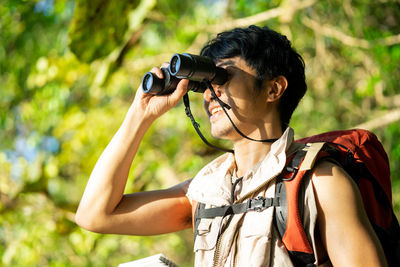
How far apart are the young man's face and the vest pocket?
0.28 metres

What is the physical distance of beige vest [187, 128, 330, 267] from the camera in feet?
4.20

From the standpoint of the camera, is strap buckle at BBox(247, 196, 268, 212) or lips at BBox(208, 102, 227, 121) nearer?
strap buckle at BBox(247, 196, 268, 212)

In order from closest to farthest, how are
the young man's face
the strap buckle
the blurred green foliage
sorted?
1. the strap buckle
2. the young man's face
3. the blurred green foliage

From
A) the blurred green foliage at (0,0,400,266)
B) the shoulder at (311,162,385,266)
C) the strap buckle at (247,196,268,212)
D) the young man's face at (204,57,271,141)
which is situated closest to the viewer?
the shoulder at (311,162,385,266)

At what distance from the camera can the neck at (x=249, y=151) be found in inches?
60.3

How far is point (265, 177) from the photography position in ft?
4.43

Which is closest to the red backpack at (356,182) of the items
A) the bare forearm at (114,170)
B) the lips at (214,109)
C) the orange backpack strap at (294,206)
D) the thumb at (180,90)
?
the orange backpack strap at (294,206)

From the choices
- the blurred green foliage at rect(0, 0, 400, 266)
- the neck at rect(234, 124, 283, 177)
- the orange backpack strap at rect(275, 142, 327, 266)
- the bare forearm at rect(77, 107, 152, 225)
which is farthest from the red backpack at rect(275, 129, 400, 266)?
the blurred green foliage at rect(0, 0, 400, 266)

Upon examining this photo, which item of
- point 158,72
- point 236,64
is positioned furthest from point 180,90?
point 236,64

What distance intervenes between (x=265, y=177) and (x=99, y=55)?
2716 mm

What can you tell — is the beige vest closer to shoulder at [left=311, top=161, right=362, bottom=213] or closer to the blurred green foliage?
shoulder at [left=311, top=161, right=362, bottom=213]

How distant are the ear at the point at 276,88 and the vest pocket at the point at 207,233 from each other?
0.44 metres

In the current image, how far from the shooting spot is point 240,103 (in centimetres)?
149

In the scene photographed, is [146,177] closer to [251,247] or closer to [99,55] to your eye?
[99,55]
